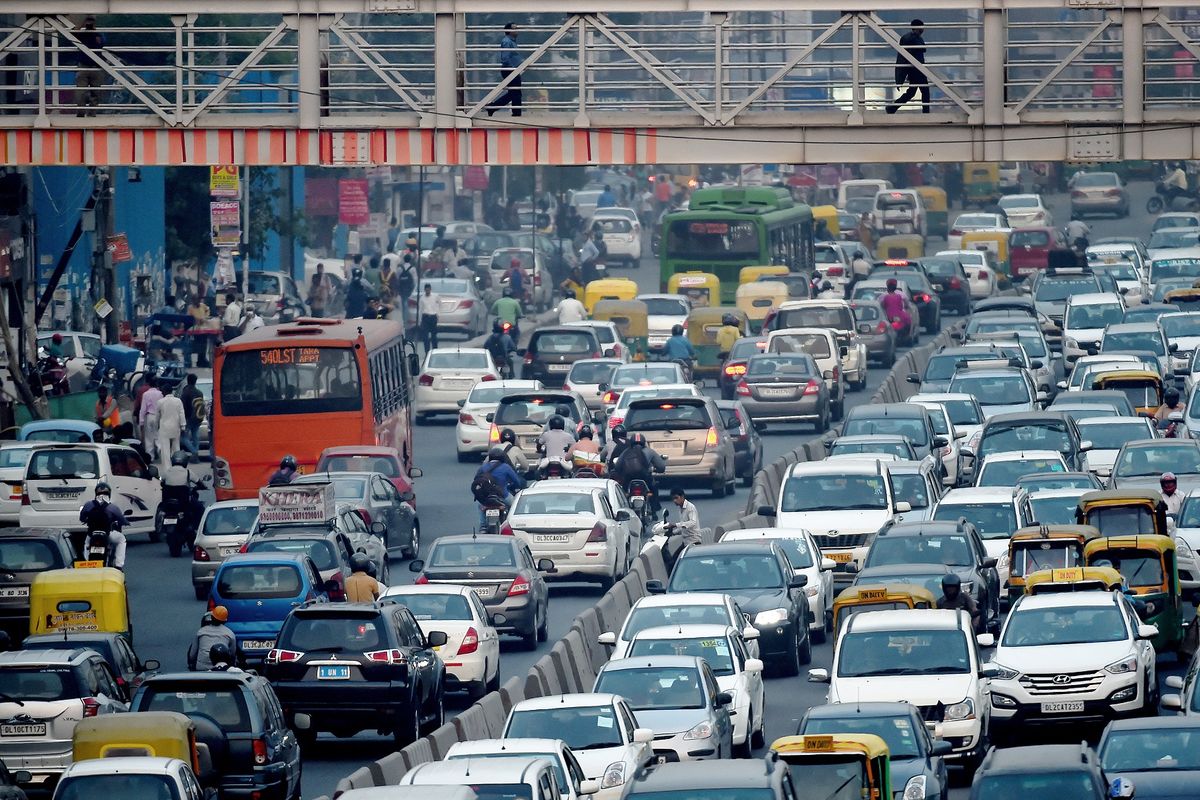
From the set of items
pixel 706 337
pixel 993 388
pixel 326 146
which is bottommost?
pixel 993 388

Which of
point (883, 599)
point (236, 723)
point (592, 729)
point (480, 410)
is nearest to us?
point (592, 729)

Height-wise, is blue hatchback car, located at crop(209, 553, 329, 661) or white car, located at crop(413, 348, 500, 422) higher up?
white car, located at crop(413, 348, 500, 422)

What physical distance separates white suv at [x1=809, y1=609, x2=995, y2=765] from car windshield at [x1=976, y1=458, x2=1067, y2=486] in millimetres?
11375

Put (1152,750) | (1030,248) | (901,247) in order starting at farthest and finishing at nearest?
1. (901,247)
2. (1030,248)
3. (1152,750)

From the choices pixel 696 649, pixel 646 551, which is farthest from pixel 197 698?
pixel 646 551

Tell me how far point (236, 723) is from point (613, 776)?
9.79 ft

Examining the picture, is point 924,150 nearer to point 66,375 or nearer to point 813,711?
point 813,711

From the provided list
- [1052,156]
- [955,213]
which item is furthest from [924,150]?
[955,213]

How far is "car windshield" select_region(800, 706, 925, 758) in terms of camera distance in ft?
61.7

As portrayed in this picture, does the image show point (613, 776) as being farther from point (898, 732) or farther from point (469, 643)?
point (469, 643)

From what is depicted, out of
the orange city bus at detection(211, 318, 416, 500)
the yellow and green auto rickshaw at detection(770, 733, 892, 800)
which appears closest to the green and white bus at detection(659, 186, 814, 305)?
the orange city bus at detection(211, 318, 416, 500)

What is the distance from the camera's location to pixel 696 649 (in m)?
23.1

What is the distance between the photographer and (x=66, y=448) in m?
33.7

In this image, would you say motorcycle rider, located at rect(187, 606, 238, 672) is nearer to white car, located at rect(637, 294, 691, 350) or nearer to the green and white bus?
white car, located at rect(637, 294, 691, 350)
